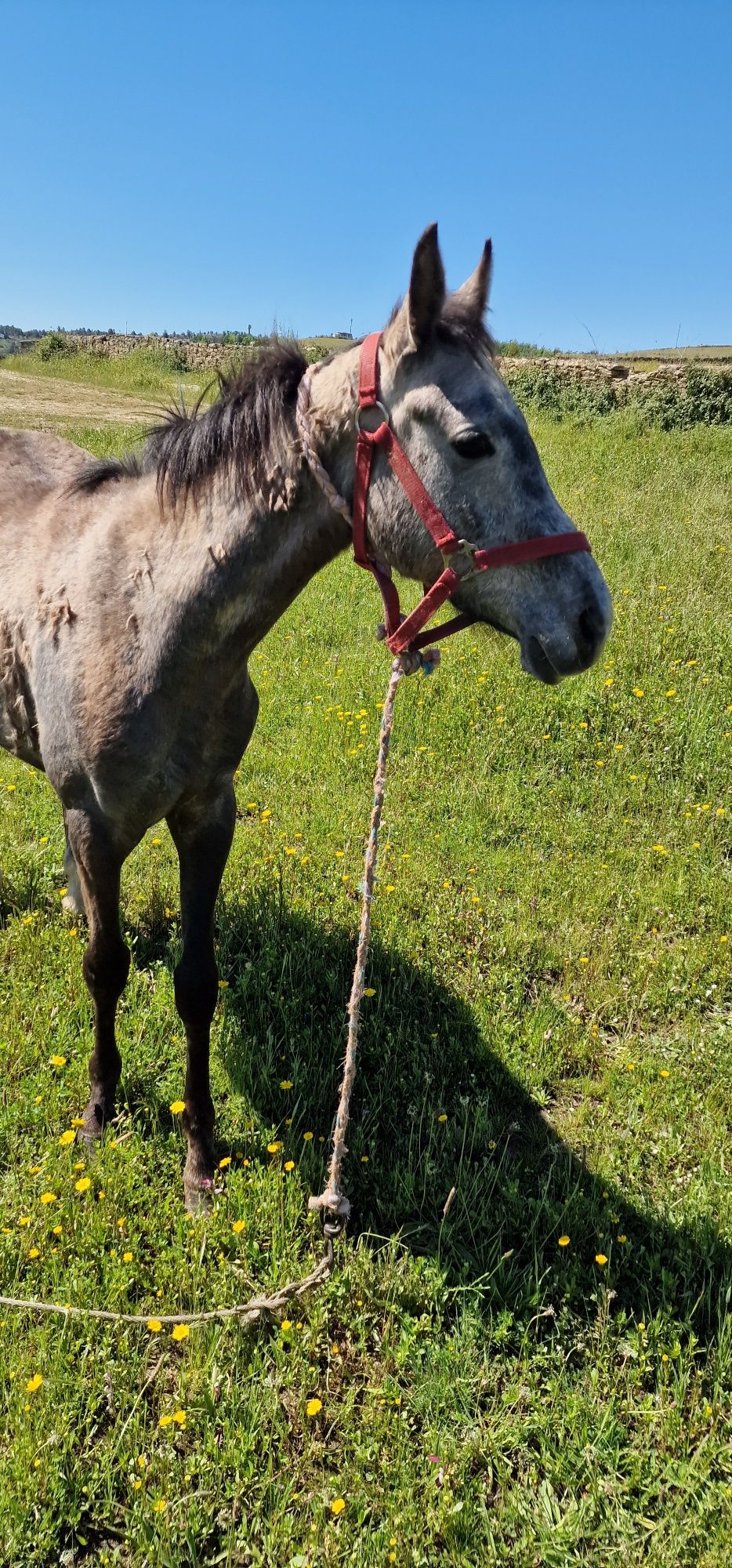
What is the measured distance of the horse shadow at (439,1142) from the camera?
2537mm

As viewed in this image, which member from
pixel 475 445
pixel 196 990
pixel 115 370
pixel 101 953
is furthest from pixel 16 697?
pixel 115 370

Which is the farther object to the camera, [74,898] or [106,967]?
[74,898]

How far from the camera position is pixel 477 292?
2.17 metres

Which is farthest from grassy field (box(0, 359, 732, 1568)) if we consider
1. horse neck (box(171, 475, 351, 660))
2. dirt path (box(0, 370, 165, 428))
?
dirt path (box(0, 370, 165, 428))

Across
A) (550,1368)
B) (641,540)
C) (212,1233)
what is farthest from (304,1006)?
(641,540)

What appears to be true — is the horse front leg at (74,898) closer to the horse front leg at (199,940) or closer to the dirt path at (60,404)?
the horse front leg at (199,940)

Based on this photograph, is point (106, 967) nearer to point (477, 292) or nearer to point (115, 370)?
point (477, 292)

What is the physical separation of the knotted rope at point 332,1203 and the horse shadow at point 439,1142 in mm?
251

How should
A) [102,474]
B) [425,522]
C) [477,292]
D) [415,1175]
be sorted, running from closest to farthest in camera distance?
[425,522] → [477,292] → [415,1175] → [102,474]

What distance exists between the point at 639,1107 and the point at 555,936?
0.95 m

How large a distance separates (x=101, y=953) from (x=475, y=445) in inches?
81.5

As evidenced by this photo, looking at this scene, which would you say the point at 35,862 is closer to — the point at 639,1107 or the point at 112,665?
the point at 112,665

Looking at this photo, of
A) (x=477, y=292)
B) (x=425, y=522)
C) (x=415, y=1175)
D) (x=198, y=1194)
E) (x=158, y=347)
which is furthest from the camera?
(x=158, y=347)

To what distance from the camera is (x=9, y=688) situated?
Result: 323cm
